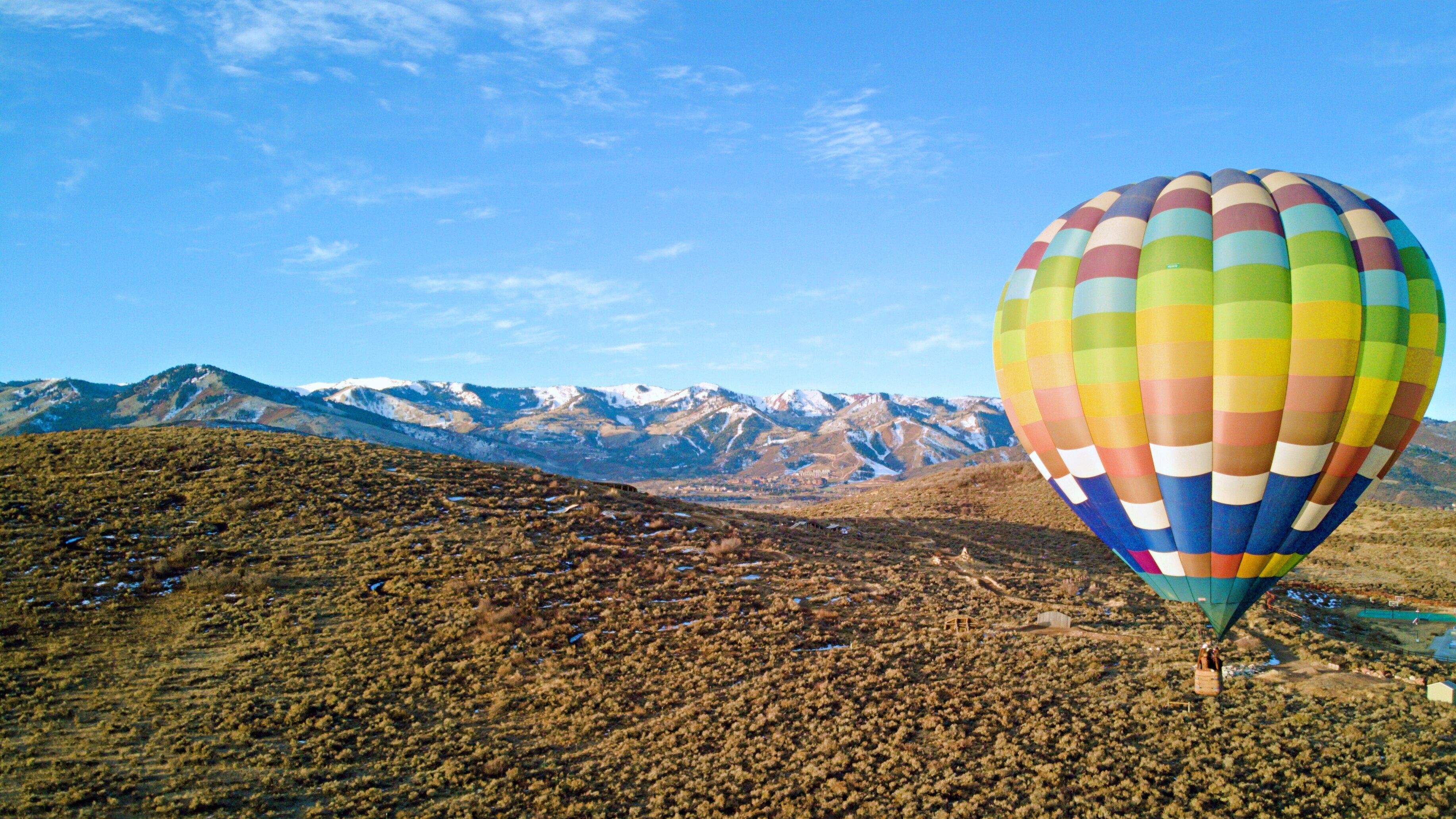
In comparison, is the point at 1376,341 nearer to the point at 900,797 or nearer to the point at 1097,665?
the point at 1097,665

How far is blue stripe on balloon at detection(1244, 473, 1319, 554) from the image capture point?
14.1m

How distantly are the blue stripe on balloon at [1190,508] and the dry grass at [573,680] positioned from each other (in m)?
3.46

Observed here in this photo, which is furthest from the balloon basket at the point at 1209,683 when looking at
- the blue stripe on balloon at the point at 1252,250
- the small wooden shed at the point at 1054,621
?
the blue stripe on balloon at the point at 1252,250

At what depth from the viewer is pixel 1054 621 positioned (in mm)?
21609

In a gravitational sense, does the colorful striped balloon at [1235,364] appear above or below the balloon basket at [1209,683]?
above

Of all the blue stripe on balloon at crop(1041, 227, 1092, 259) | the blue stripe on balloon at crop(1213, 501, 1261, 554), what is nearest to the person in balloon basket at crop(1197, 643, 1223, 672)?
the blue stripe on balloon at crop(1213, 501, 1261, 554)

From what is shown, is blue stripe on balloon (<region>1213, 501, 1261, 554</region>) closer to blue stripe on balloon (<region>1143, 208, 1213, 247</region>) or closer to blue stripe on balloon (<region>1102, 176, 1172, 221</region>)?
blue stripe on balloon (<region>1143, 208, 1213, 247</region>)

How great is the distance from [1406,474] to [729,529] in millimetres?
199823

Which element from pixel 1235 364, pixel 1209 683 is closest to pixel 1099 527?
pixel 1209 683

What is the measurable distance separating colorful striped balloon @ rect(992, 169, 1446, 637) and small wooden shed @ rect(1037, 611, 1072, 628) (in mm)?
6143

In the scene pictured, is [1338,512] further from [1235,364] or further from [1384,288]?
[1384,288]

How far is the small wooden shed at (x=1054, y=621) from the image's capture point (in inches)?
842

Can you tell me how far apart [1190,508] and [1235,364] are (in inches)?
125

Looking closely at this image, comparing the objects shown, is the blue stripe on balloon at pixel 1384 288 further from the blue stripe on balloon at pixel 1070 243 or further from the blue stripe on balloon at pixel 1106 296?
the blue stripe on balloon at pixel 1070 243
